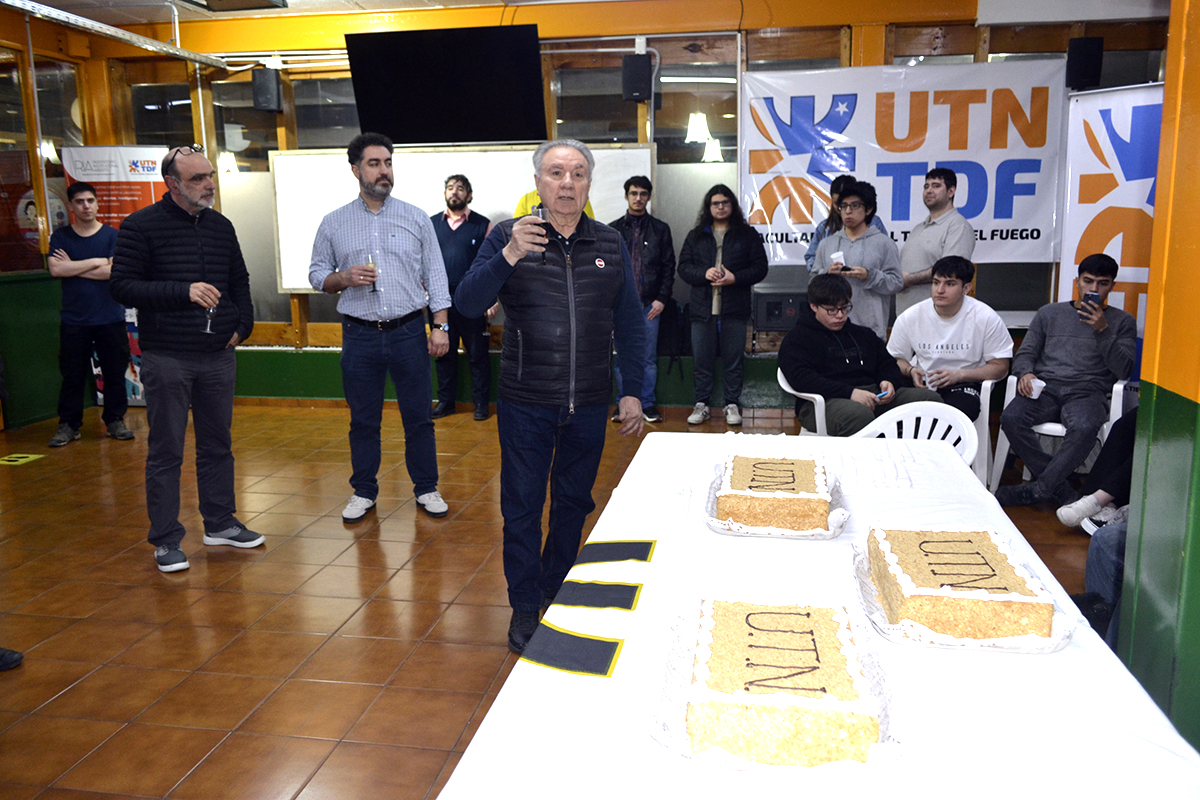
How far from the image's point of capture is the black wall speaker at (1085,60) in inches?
223

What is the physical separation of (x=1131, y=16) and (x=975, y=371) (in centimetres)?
324

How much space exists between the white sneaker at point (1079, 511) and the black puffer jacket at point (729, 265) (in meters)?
2.62

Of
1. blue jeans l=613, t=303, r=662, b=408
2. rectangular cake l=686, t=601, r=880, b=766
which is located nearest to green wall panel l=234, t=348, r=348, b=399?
blue jeans l=613, t=303, r=662, b=408

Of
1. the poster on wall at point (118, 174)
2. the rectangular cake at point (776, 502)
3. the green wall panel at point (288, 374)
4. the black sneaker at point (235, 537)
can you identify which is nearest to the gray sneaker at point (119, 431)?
the poster on wall at point (118, 174)

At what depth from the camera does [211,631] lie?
3.08 metres

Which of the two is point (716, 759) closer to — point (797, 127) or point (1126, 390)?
point (1126, 390)

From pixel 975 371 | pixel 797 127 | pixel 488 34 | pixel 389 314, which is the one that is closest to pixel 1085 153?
pixel 797 127

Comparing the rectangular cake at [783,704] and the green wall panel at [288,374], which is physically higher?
the rectangular cake at [783,704]

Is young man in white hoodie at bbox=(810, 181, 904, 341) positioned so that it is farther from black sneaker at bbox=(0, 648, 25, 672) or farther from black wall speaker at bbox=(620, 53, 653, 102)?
black sneaker at bbox=(0, 648, 25, 672)

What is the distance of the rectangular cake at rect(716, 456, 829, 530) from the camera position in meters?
1.81

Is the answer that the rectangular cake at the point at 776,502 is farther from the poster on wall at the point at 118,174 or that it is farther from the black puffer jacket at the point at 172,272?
the poster on wall at the point at 118,174

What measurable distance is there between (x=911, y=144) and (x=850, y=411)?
295 cm

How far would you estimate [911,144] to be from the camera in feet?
19.8

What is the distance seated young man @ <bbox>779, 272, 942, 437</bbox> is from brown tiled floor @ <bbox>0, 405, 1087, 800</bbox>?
0.91 m
